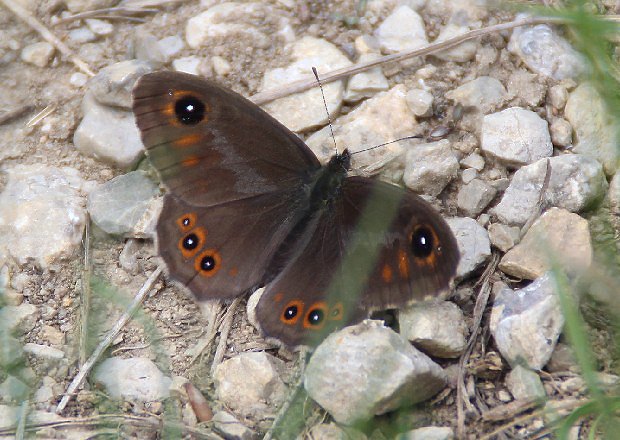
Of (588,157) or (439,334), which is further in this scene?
(588,157)

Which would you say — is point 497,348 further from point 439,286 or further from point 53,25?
point 53,25

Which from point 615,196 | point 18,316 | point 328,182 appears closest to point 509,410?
point 615,196

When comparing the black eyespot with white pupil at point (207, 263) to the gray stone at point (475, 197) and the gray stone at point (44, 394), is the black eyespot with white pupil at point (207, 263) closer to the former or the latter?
the gray stone at point (44, 394)

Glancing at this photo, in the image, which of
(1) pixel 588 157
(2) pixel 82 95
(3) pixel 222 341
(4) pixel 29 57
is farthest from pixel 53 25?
(1) pixel 588 157

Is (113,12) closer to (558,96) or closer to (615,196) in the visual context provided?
(558,96)

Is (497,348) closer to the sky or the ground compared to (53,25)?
closer to the ground

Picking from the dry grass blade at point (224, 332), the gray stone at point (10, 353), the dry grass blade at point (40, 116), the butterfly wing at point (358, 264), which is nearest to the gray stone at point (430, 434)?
the butterfly wing at point (358, 264)
